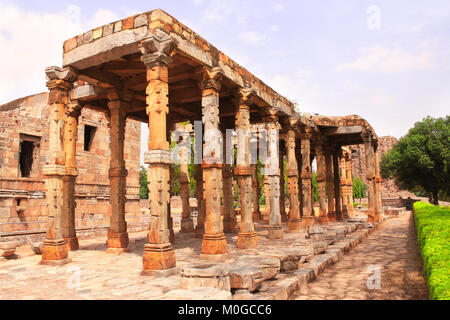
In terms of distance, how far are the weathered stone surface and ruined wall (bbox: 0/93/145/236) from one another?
29.5 feet

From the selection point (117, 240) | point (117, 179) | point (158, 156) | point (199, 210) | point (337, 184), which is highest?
point (158, 156)

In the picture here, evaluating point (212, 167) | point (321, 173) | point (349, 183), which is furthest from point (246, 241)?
point (349, 183)

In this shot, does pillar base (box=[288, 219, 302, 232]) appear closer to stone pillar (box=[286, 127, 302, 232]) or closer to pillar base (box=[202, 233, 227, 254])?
stone pillar (box=[286, 127, 302, 232])

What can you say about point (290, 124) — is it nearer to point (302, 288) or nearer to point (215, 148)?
point (215, 148)

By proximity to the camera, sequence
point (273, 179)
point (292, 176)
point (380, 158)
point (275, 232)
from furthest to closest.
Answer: point (380, 158)
point (292, 176)
point (273, 179)
point (275, 232)

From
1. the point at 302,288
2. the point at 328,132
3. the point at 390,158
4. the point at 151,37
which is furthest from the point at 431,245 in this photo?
the point at 390,158

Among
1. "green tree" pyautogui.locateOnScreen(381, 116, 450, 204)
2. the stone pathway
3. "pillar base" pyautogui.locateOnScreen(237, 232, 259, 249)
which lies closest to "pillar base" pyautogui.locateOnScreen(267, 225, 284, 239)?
"pillar base" pyautogui.locateOnScreen(237, 232, 259, 249)

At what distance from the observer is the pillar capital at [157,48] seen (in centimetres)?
649

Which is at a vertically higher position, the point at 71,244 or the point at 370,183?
the point at 370,183

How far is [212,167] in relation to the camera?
809cm

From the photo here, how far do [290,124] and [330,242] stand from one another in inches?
200

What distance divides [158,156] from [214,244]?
2604 millimetres

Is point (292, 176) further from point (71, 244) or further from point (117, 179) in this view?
point (71, 244)
